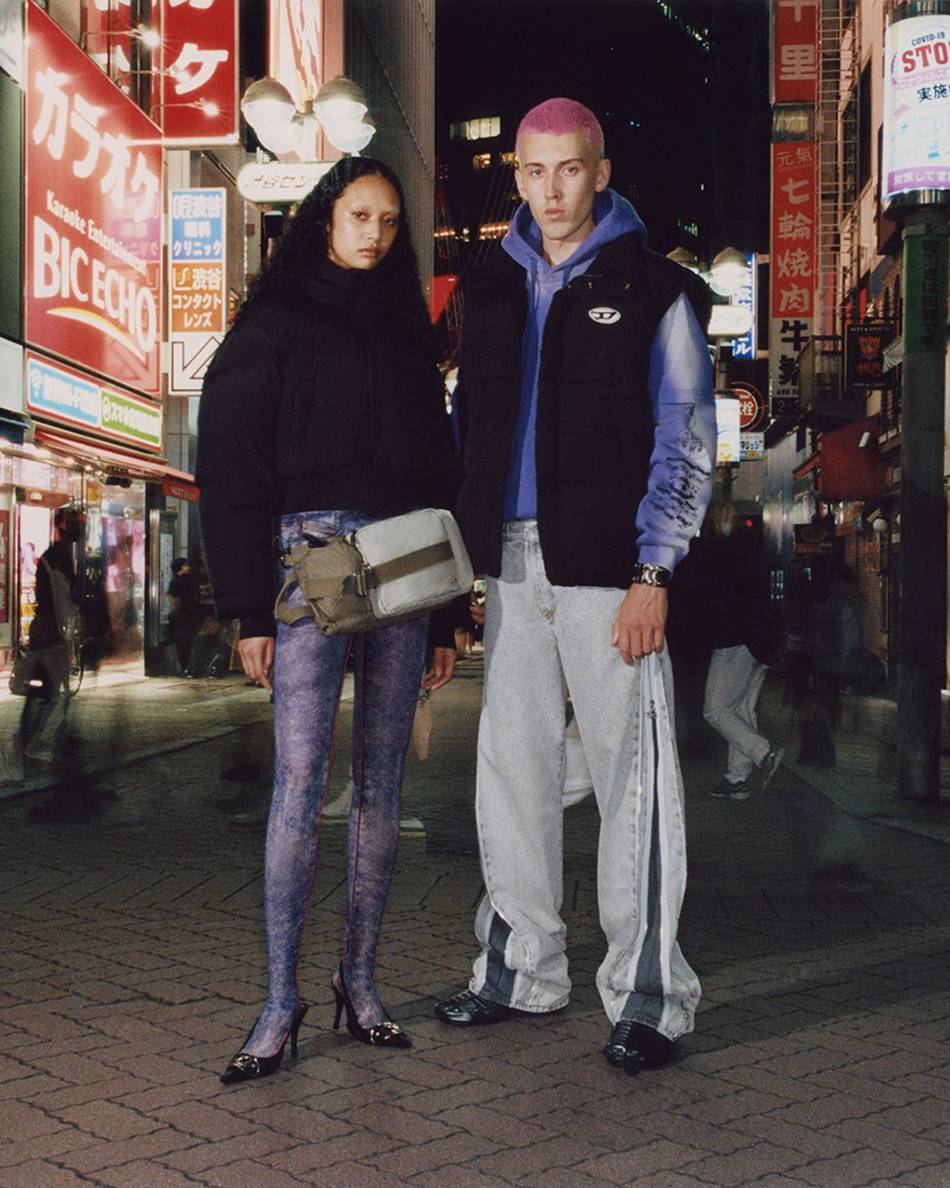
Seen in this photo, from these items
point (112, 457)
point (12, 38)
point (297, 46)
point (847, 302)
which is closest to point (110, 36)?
point (297, 46)

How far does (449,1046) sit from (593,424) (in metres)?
1.62

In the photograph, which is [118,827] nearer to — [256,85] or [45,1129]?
[45,1129]

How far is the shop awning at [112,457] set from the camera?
14.6 m

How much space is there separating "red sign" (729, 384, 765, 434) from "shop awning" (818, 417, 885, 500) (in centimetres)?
287

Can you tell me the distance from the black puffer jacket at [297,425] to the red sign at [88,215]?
11506 mm

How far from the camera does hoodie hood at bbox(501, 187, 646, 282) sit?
147 inches

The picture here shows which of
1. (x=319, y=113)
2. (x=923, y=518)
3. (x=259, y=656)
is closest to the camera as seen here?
(x=259, y=656)

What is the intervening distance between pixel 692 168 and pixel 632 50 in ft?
31.8

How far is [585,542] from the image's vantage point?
11.8 feet

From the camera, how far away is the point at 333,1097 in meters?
3.27

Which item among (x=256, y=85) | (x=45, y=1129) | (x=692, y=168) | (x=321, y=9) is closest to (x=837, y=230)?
(x=321, y=9)

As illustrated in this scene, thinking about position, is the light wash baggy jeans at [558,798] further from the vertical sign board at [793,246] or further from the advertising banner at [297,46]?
the vertical sign board at [793,246]

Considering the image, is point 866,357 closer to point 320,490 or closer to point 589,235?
point 589,235

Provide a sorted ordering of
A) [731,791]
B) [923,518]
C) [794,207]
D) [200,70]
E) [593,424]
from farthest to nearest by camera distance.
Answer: [794,207] < [200,70] < [731,791] < [923,518] < [593,424]
